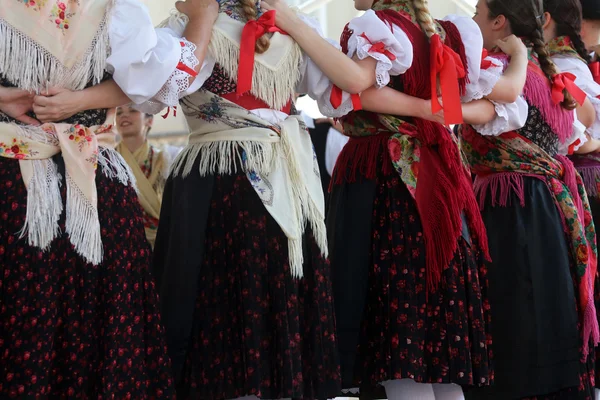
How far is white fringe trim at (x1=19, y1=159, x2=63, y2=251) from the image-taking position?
1.87 meters

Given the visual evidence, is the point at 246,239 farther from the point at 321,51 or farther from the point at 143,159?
the point at 143,159

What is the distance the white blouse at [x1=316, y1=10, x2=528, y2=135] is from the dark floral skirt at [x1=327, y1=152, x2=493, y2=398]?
1.02 ft

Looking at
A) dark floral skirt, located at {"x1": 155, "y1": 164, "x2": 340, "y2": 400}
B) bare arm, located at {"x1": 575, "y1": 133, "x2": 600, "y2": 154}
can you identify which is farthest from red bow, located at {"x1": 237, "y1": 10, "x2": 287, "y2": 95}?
bare arm, located at {"x1": 575, "y1": 133, "x2": 600, "y2": 154}

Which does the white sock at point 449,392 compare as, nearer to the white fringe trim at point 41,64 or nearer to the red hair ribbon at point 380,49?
the red hair ribbon at point 380,49

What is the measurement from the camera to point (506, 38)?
2963 millimetres

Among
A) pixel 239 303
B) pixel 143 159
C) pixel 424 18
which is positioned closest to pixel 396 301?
→ pixel 239 303

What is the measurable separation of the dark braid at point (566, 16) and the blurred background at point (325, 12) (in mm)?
1601

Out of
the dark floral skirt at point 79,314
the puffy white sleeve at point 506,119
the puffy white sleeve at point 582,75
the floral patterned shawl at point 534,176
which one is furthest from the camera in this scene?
the puffy white sleeve at point 582,75

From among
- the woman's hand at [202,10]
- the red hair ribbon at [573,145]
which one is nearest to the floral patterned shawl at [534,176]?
the red hair ribbon at [573,145]

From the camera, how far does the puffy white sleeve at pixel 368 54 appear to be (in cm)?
240

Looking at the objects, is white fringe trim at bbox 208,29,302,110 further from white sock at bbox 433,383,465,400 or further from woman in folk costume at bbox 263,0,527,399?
white sock at bbox 433,383,465,400

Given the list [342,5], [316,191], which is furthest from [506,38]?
[342,5]

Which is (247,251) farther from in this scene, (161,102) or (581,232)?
(581,232)

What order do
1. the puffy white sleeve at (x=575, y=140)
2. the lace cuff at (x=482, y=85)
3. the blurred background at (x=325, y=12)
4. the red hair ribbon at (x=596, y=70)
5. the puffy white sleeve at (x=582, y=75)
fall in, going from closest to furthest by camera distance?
the lace cuff at (x=482, y=85)
the puffy white sleeve at (x=575, y=140)
the puffy white sleeve at (x=582, y=75)
the red hair ribbon at (x=596, y=70)
the blurred background at (x=325, y=12)
